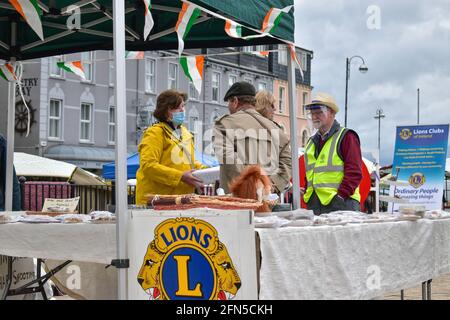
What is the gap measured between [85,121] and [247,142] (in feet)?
117

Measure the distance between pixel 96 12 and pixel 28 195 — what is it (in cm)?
833

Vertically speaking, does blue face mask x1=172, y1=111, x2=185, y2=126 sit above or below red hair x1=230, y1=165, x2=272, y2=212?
above

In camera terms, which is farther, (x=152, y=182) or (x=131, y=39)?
(x=131, y=39)

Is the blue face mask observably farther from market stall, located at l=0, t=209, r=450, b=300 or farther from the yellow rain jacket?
market stall, located at l=0, t=209, r=450, b=300

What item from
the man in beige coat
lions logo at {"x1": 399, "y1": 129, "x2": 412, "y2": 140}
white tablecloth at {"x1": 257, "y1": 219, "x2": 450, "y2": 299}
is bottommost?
white tablecloth at {"x1": 257, "y1": 219, "x2": 450, "y2": 299}

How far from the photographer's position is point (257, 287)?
3.32 meters

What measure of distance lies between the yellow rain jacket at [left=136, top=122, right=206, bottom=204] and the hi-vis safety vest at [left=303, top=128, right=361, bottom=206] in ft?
3.32

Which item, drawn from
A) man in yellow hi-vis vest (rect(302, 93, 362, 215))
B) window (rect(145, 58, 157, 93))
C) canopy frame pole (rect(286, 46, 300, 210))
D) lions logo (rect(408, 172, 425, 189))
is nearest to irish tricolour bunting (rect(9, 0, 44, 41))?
canopy frame pole (rect(286, 46, 300, 210))

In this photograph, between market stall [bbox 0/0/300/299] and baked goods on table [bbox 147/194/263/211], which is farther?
market stall [bbox 0/0/300/299]

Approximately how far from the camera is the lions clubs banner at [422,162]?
49.2ft

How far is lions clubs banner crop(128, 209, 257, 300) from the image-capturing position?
3.28 m

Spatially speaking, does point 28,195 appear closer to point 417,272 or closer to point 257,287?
point 417,272

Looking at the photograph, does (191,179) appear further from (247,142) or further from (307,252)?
(307,252)
